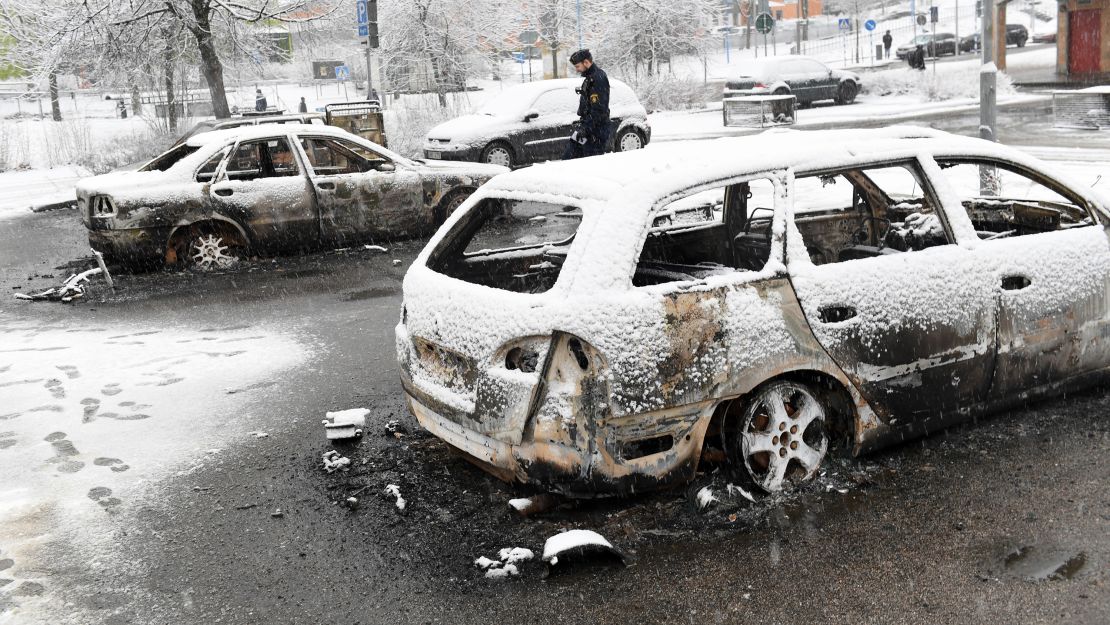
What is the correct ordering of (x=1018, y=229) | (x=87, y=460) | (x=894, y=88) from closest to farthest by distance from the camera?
(x=87, y=460) < (x=1018, y=229) < (x=894, y=88)

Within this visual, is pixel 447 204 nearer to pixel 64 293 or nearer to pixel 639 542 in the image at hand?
pixel 64 293

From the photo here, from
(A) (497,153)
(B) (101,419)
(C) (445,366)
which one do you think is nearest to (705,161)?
(C) (445,366)

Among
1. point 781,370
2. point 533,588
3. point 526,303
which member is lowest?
point 533,588

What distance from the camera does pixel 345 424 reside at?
19.6 feet

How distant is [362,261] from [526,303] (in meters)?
7.88

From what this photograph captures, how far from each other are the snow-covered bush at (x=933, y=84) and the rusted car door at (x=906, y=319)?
1173 inches

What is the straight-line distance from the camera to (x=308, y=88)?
63.1 m

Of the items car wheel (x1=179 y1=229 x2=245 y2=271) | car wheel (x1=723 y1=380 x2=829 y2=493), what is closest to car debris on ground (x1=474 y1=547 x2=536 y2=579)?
car wheel (x1=723 y1=380 x2=829 y2=493)

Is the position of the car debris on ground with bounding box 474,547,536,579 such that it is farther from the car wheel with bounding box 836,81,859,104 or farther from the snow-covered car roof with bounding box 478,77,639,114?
the car wheel with bounding box 836,81,859,104

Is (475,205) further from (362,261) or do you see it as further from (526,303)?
(362,261)

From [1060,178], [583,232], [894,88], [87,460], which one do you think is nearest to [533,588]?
[583,232]

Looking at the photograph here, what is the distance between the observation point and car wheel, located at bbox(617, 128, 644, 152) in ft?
71.7

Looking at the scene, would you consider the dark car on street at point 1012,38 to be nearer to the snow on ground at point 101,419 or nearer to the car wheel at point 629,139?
the car wheel at point 629,139

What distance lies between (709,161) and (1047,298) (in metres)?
1.86
